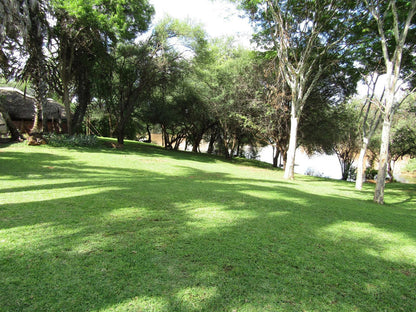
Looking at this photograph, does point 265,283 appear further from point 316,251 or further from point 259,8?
point 259,8

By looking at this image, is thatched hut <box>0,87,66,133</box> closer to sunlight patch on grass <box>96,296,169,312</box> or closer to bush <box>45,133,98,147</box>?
bush <box>45,133,98,147</box>

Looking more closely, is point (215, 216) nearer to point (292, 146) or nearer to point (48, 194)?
point (48, 194)

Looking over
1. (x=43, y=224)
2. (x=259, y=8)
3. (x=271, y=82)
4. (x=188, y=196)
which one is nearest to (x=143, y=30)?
(x=259, y=8)

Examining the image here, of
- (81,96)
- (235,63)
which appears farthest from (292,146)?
(81,96)

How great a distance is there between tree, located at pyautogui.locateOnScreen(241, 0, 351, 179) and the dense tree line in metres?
0.06

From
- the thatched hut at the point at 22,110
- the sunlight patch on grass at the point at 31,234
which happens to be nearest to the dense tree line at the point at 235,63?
the thatched hut at the point at 22,110

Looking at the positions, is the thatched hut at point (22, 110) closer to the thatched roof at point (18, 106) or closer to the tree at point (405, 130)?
the thatched roof at point (18, 106)

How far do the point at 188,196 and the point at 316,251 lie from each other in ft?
11.0

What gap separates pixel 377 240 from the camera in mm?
3883

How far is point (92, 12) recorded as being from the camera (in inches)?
561

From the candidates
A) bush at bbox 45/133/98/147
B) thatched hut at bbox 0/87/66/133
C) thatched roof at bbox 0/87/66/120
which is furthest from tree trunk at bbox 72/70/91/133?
thatched roof at bbox 0/87/66/120

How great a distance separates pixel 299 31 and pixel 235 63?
707cm

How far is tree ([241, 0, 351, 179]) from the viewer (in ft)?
38.6

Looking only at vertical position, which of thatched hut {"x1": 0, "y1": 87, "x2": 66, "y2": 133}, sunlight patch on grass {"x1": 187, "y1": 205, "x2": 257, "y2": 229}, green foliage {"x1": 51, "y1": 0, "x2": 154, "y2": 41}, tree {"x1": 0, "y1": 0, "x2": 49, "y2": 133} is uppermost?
green foliage {"x1": 51, "y1": 0, "x2": 154, "y2": 41}
